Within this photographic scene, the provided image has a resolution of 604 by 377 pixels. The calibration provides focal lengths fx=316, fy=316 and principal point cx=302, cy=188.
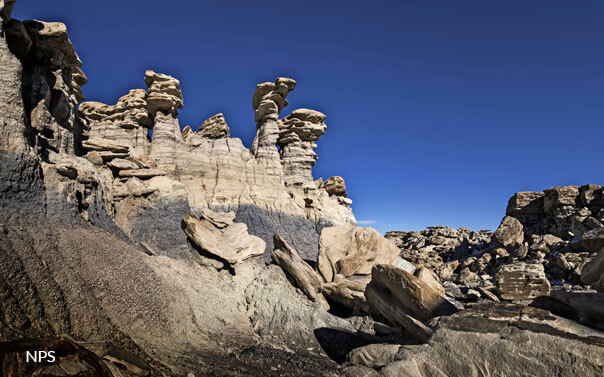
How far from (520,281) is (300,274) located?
26.4 feet

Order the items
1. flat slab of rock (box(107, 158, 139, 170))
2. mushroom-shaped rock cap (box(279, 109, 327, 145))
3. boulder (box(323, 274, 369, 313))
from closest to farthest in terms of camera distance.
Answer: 1. boulder (box(323, 274, 369, 313))
2. flat slab of rock (box(107, 158, 139, 170))
3. mushroom-shaped rock cap (box(279, 109, 327, 145))

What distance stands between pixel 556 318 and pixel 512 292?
6.17 meters

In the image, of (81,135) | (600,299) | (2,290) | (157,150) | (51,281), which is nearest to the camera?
(600,299)

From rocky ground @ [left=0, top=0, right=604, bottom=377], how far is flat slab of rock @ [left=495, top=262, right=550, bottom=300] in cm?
5

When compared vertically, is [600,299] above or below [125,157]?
below

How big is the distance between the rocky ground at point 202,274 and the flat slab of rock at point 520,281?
2.1 inches

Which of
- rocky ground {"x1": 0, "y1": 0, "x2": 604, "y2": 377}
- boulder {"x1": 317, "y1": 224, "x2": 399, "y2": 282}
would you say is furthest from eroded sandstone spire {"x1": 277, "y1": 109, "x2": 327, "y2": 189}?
boulder {"x1": 317, "y1": 224, "x2": 399, "y2": 282}

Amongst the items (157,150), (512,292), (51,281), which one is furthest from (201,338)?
(157,150)

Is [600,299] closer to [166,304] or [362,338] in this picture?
[362,338]

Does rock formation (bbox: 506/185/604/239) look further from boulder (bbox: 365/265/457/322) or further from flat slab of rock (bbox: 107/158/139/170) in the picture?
flat slab of rock (bbox: 107/158/139/170)

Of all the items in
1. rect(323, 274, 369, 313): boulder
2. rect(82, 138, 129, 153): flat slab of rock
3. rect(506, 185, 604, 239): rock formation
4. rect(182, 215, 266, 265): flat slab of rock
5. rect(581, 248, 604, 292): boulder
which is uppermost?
rect(82, 138, 129, 153): flat slab of rock

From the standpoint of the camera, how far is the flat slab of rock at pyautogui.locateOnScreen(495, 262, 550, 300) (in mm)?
10695

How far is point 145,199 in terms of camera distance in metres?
14.7

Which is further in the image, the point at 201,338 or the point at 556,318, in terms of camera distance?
the point at 201,338
